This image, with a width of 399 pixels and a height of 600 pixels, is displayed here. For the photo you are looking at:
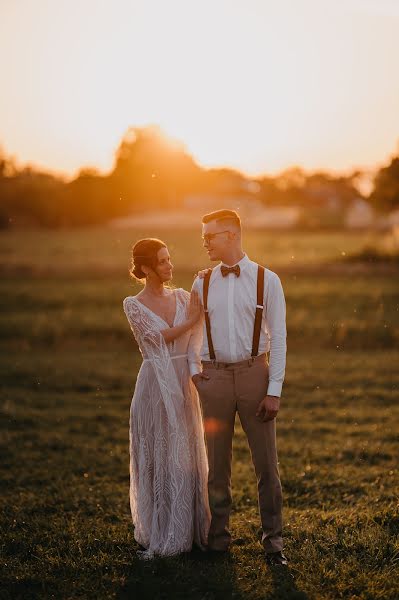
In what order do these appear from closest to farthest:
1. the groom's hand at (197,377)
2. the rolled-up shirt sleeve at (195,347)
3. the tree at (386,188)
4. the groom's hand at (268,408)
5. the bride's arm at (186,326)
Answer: the groom's hand at (268,408) < the groom's hand at (197,377) < the bride's arm at (186,326) < the rolled-up shirt sleeve at (195,347) < the tree at (386,188)

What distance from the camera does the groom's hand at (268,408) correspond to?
4902 mm

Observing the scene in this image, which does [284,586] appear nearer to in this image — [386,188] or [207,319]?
[207,319]

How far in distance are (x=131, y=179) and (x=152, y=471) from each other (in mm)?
4244

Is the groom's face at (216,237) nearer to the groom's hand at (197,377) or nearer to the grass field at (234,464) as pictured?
the groom's hand at (197,377)

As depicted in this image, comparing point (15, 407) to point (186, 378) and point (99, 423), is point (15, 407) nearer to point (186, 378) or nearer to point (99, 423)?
point (99, 423)

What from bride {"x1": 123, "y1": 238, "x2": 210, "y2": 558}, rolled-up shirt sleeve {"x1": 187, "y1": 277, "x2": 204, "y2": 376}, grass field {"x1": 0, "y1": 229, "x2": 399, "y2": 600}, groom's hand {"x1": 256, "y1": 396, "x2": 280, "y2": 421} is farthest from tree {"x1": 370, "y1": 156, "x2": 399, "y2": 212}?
groom's hand {"x1": 256, "y1": 396, "x2": 280, "y2": 421}

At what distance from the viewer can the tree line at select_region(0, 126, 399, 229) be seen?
8938 mm

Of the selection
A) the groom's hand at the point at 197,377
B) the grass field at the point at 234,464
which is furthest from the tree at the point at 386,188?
the groom's hand at the point at 197,377

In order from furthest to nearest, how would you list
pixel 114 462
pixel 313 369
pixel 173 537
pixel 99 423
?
pixel 313 369 < pixel 99 423 < pixel 114 462 < pixel 173 537

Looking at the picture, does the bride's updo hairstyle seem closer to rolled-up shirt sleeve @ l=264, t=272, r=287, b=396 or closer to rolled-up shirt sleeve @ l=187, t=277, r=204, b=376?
rolled-up shirt sleeve @ l=187, t=277, r=204, b=376

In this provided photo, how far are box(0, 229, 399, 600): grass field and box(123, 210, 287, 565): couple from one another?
35cm

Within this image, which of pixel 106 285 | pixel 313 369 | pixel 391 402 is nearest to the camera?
pixel 391 402

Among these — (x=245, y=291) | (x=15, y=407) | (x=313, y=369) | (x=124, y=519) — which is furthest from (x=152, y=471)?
(x=313, y=369)

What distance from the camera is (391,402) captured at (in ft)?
35.6
